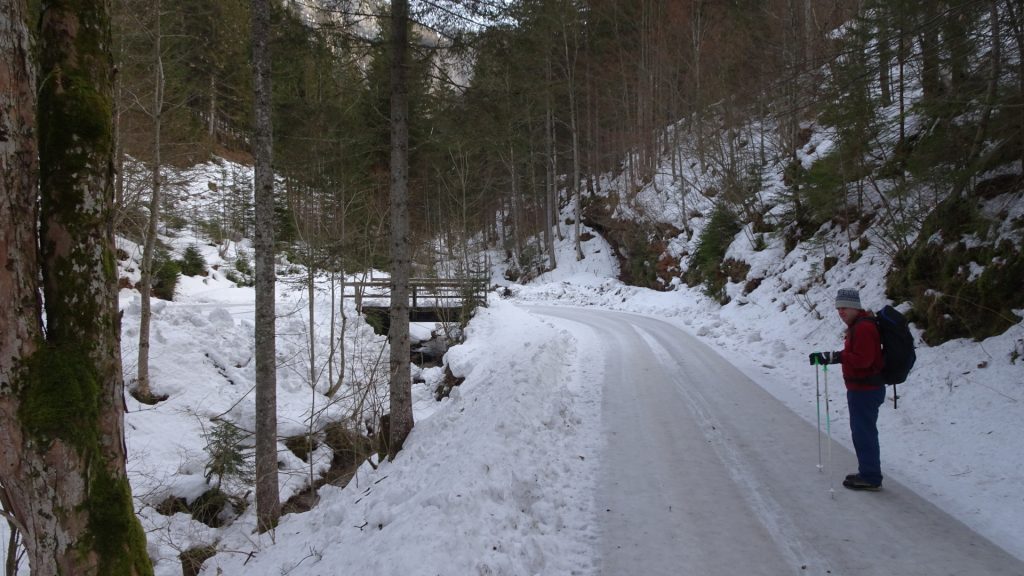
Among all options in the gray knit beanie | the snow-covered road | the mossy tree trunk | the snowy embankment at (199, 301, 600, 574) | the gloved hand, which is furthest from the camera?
the gloved hand

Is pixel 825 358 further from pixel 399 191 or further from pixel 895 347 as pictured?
pixel 399 191

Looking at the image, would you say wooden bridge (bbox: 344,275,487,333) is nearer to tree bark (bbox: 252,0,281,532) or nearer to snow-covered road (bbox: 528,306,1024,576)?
tree bark (bbox: 252,0,281,532)

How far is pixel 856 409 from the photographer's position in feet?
16.4

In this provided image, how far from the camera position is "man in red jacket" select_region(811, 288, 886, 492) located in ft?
15.9

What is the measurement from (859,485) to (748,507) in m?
1.19

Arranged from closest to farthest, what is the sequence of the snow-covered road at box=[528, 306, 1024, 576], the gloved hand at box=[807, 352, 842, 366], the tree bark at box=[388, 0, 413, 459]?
the snow-covered road at box=[528, 306, 1024, 576], the gloved hand at box=[807, 352, 842, 366], the tree bark at box=[388, 0, 413, 459]

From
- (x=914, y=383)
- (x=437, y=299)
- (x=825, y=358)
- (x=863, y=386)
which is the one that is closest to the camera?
(x=863, y=386)

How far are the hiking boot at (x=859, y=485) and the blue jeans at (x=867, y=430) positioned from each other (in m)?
0.03

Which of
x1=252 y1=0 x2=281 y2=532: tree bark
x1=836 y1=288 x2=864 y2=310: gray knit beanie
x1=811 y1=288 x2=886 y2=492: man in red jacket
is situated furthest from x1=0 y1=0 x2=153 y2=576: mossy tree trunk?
x1=836 y1=288 x2=864 y2=310: gray knit beanie

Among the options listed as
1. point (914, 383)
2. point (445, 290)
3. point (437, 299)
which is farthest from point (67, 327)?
point (445, 290)

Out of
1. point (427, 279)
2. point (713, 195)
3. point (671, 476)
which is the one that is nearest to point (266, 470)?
point (671, 476)

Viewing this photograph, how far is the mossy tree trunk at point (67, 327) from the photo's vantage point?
2609mm

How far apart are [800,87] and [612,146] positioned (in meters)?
32.8

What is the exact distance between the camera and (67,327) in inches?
111
